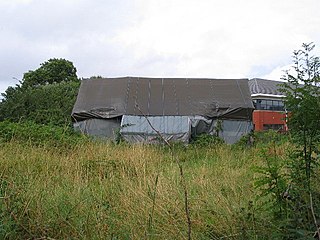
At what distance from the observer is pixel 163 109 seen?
1708 centimetres

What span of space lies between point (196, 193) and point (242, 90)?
49.1ft

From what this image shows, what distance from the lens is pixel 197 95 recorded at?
59.5 feet

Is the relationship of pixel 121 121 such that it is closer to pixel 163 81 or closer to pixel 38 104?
pixel 163 81

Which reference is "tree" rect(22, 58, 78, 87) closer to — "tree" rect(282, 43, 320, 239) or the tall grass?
the tall grass

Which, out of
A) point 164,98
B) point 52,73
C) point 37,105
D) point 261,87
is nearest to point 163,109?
point 164,98

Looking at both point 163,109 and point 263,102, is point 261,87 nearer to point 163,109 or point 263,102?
point 263,102

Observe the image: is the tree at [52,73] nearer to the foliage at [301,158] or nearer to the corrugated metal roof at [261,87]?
the corrugated metal roof at [261,87]

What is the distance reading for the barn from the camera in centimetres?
1577

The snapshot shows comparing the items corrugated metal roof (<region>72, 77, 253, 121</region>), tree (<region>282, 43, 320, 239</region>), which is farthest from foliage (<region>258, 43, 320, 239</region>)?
corrugated metal roof (<region>72, 77, 253, 121</region>)

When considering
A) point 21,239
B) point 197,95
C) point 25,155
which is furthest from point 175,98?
point 21,239

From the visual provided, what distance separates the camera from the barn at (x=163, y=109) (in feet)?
51.7

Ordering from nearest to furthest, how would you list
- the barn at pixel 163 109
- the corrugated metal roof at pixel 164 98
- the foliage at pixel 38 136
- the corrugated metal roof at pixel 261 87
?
the foliage at pixel 38 136
the barn at pixel 163 109
the corrugated metal roof at pixel 164 98
the corrugated metal roof at pixel 261 87

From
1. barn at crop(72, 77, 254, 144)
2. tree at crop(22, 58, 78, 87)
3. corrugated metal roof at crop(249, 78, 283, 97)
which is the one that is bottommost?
barn at crop(72, 77, 254, 144)

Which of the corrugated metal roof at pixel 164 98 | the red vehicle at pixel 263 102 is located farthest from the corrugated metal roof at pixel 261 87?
the corrugated metal roof at pixel 164 98
